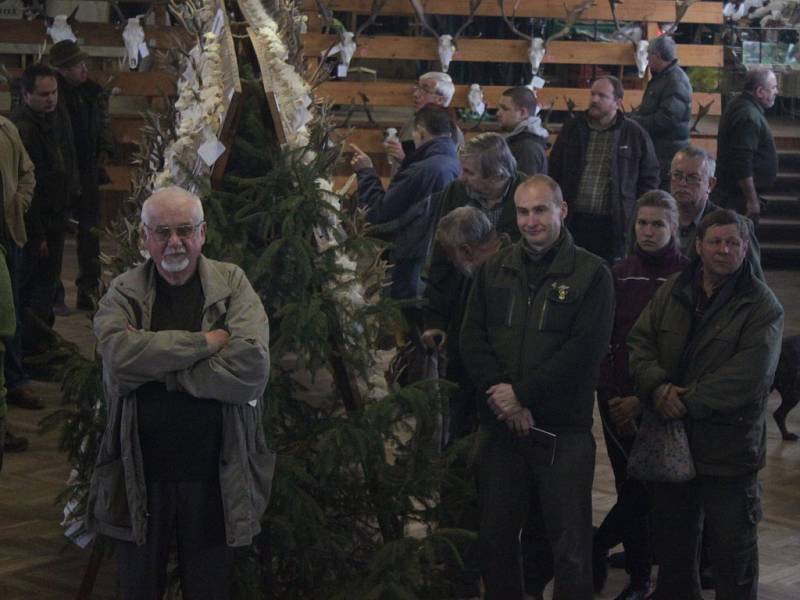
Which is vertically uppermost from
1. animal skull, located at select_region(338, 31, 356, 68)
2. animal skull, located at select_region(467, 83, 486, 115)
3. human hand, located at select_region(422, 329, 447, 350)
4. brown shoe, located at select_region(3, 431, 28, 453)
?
animal skull, located at select_region(338, 31, 356, 68)

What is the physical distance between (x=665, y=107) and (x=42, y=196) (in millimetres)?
3821

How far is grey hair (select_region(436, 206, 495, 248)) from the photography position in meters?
4.87

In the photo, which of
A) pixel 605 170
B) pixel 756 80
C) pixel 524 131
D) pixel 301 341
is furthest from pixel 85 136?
pixel 301 341

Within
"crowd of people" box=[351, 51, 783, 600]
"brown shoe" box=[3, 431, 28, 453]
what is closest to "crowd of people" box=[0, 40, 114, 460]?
"brown shoe" box=[3, 431, 28, 453]

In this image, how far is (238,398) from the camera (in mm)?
3717

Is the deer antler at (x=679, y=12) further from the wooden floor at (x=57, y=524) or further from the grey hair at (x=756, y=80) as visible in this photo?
the wooden floor at (x=57, y=524)

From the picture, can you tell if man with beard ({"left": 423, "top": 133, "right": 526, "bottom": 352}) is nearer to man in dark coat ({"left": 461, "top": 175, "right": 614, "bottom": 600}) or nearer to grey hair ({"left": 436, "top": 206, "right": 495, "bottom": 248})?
grey hair ({"left": 436, "top": 206, "right": 495, "bottom": 248})

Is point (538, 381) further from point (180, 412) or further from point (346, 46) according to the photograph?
point (346, 46)

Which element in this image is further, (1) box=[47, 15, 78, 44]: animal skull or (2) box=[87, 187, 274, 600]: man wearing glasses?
(1) box=[47, 15, 78, 44]: animal skull

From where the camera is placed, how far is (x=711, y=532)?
434cm

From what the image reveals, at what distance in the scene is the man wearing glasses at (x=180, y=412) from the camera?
3691 millimetres

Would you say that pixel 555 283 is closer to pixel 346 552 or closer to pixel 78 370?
pixel 346 552

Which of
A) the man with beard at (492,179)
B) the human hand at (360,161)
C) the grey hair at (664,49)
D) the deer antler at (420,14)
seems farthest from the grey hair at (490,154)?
the deer antler at (420,14)

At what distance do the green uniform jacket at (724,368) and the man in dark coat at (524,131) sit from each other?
2.55 meters
